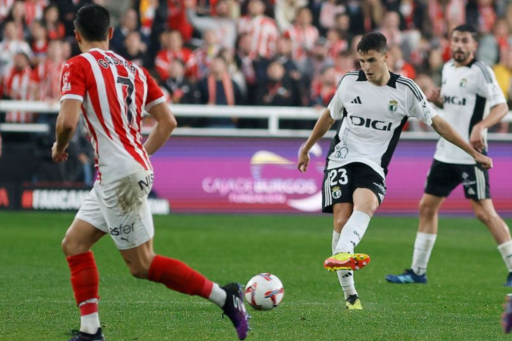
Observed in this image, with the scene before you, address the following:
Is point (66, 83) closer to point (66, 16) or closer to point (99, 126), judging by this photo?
point (99, 126)

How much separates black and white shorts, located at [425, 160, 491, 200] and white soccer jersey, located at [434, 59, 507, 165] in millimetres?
69

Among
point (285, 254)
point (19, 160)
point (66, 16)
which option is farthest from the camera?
point (66, 16)

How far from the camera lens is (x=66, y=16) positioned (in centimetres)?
1817

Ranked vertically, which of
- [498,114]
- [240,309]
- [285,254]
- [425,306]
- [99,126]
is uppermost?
[99,126]

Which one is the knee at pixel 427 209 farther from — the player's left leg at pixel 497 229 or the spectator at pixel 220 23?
the spectator at pixel 220 23

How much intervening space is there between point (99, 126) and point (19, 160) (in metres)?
10.2

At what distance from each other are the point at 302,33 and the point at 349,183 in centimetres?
1151

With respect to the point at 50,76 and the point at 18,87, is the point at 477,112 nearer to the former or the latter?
the point at 50,76

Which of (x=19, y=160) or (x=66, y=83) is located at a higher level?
(x=66, y=83)

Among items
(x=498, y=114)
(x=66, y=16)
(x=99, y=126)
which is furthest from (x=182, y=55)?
(x=99, y=126)

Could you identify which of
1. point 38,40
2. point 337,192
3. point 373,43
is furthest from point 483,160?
point 38,40

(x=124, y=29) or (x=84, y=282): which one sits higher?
(x=124, y=29)

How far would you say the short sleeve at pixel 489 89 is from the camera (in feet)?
32.4

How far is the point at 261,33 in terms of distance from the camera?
18.7 meters
